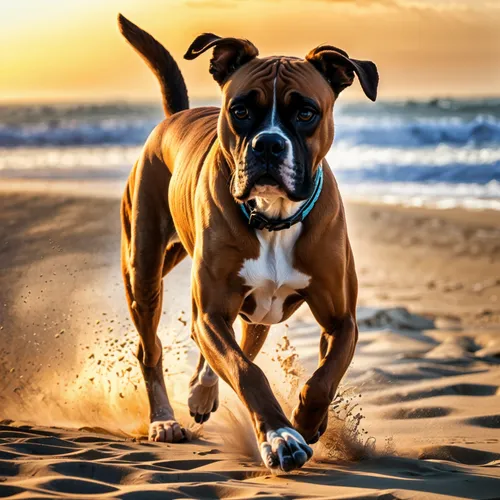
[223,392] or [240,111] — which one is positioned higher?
[240,111]

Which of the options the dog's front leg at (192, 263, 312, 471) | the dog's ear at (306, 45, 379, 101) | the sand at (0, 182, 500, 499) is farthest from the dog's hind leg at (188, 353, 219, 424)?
the dog's ear at (306, 45, 379, 101)

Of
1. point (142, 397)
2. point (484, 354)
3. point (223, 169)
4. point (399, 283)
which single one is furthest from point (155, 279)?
point (399, 283)

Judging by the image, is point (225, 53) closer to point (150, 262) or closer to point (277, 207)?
point (277, 207)

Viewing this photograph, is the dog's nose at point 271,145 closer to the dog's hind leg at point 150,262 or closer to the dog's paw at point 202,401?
the dog's hind leg at point 150,262

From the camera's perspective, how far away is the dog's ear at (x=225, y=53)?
4691mm

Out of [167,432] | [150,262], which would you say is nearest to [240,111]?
[150,262]

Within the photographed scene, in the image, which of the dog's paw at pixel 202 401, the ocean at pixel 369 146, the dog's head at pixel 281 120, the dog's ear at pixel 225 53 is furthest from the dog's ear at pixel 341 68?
the ocean at pixel 369 146

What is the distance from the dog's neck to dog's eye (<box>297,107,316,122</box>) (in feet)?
1.09

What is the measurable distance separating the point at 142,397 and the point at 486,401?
193 cm

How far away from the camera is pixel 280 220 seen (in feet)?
14.6

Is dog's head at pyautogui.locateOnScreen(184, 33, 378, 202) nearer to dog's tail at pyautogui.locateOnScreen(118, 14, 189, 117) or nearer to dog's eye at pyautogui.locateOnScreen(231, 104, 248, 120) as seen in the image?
dog's eye at pyautogui.locateOnScreen(231, 104, 248, 120)

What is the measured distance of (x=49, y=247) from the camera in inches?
297

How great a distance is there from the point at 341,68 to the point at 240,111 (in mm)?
529

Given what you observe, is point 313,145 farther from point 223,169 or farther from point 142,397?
point 142,397
